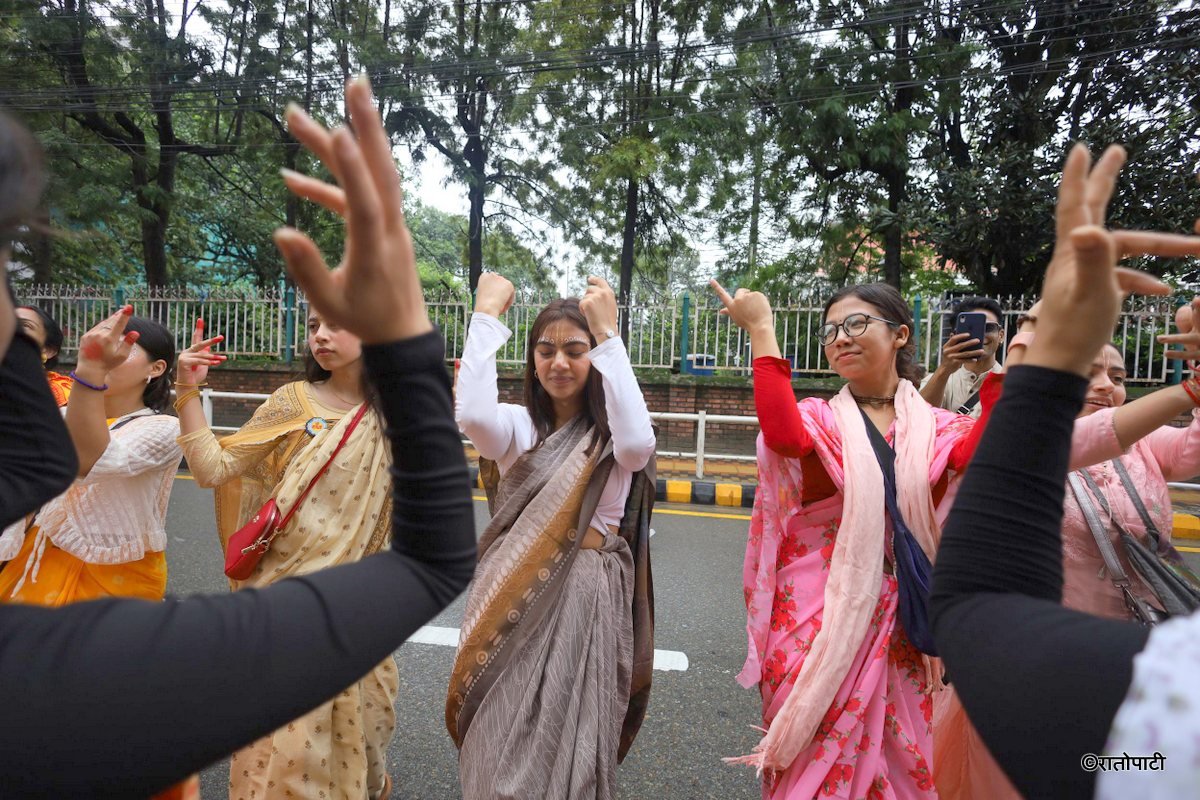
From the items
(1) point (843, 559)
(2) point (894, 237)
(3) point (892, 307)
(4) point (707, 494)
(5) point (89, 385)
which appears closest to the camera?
(5) point (89, 385)

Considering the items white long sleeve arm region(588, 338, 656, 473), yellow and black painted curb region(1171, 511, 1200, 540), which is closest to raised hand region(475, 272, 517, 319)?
white long sleeve arm region(588, 338, 656, 473)

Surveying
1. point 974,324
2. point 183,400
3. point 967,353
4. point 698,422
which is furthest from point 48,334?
point 698,422

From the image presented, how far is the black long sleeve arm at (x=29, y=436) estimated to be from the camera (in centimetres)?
93

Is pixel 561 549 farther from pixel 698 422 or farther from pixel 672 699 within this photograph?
pixel 698 422

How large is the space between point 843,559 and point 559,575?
0.74 m

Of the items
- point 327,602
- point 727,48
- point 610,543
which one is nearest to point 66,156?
point 727,48

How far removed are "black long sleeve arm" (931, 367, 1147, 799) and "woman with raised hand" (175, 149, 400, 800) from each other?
5.44 feet

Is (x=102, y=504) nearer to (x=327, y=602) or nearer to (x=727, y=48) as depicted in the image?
(x=327, y=602)

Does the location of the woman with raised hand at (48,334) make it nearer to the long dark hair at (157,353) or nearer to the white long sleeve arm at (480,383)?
the long dark hair at (157,353)

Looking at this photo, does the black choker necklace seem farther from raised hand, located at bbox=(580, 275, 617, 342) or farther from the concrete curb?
the concrete curb

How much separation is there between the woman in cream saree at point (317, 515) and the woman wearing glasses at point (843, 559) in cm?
112

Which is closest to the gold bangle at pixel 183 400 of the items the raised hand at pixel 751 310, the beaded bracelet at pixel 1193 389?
the raised hand at pixel 751 310

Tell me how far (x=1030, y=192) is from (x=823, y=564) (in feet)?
28.1

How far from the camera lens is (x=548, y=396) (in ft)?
7.43
